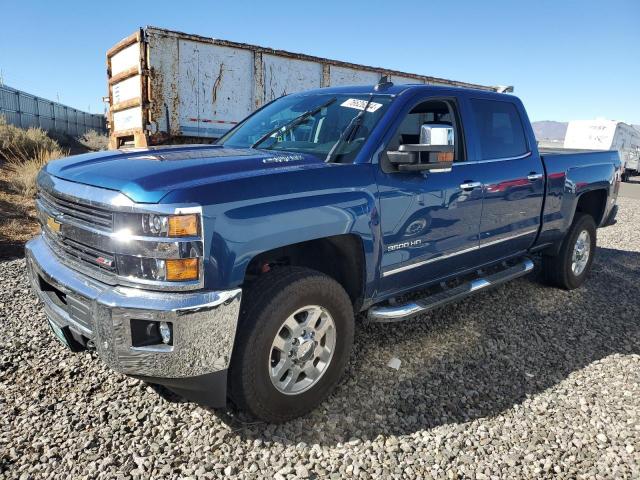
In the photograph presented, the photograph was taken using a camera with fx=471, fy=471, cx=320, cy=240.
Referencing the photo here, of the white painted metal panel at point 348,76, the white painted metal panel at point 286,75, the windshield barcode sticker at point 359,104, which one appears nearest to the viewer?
the windshield barcode sticker at point 359,104

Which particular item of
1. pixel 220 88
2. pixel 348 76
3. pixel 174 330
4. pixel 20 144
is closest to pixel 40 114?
pixel 20 144

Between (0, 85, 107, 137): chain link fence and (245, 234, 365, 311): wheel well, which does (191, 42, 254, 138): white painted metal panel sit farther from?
(0, 85, 107, 137): chain link fence

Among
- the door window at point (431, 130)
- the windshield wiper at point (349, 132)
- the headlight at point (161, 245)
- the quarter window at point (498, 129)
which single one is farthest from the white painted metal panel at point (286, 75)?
the headlight at point (161, 245)

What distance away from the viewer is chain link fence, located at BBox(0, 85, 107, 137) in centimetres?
2123

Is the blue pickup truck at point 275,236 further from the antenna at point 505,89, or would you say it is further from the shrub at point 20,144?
the shrub at point 20,144

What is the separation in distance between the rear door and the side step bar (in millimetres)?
185

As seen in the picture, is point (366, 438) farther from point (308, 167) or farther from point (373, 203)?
point (308, 167)

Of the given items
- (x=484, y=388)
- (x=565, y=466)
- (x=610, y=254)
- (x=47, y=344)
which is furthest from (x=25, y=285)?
(x=610, y=254)

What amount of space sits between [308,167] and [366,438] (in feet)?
4.99

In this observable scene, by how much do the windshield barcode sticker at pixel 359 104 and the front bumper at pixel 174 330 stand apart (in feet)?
5.45

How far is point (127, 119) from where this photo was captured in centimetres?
854

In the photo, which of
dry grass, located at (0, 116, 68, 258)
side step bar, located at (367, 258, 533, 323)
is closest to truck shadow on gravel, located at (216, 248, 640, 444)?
side step bar, located at (367, 258, 533, 323)

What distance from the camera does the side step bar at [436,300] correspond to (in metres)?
3.03

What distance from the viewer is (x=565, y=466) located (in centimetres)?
239
